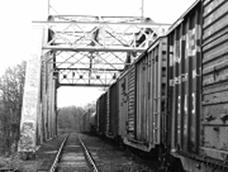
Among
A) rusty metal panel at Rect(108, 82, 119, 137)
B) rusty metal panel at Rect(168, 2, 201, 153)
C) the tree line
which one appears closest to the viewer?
rusty metal panel at Rect(168, 2, 201, 153)

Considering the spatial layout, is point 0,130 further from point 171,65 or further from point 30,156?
point 171,65

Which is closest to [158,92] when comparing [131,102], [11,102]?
[131,102]

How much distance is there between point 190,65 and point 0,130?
34.4 m

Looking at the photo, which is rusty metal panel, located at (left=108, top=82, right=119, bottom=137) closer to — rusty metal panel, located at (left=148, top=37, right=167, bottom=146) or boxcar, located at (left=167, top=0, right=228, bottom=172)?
rusty metal panel, located at (left=148, top=37, right=167, bottom=146)

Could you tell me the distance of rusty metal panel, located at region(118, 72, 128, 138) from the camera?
60.1ft

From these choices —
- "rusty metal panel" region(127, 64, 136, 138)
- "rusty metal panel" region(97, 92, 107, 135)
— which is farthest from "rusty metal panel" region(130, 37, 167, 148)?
"rusty metal panel" region(97, 92, 107, 135)

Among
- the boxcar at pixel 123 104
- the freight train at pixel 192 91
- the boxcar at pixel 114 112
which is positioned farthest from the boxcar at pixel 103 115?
the freight train at pixel 192 91

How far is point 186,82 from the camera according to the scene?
27.0 feet

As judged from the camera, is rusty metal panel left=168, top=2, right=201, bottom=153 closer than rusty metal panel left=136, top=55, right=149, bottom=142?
Yes

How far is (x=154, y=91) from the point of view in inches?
466

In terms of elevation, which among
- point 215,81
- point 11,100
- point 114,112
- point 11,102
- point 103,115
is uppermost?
point 11,100

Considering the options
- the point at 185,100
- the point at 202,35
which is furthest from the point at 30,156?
the point at 202,35

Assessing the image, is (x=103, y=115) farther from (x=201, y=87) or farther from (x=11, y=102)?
(x=201, y=87)

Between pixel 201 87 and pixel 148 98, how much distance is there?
5.62 metres
